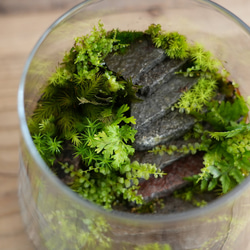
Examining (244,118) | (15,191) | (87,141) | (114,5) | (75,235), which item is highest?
(114,5)

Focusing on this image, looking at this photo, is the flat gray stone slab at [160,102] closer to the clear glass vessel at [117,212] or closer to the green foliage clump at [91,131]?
the green foliage clump at [91,131]

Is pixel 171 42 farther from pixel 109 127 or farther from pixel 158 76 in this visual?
pixel 109 127

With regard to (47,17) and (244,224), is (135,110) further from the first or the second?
(47,17)

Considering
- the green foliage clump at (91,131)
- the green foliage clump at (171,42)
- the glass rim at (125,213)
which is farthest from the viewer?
the green foliage clump at (171,42)

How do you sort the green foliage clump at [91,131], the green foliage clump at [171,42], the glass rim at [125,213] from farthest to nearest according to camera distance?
the green foliage clump at [171,42], the green foliage clump at [91,131], the glass rim at [125,213]

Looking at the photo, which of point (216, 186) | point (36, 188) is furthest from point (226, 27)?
point (36, 188)

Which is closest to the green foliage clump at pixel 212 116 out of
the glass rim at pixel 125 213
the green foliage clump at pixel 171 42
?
the green foliage clump at pixel 171 42

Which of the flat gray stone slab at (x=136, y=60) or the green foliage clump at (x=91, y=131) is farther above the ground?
the flat gray stone slab at (x=136, y=60)

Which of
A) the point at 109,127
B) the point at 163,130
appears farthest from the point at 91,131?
the point at 163,130
